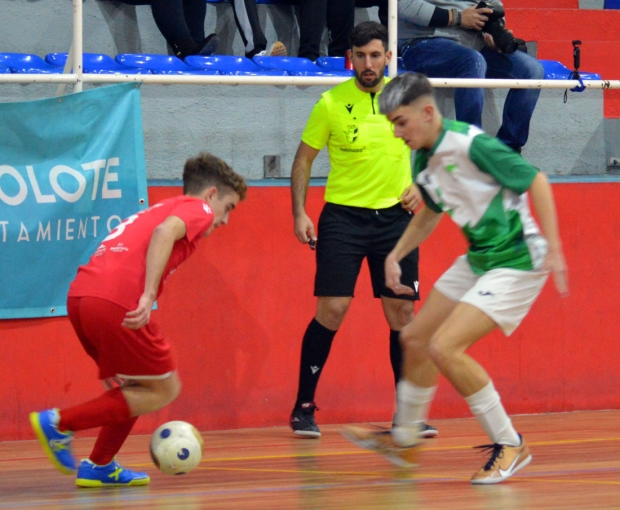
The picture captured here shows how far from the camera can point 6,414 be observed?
6.00 meters

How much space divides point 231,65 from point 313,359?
2305mm

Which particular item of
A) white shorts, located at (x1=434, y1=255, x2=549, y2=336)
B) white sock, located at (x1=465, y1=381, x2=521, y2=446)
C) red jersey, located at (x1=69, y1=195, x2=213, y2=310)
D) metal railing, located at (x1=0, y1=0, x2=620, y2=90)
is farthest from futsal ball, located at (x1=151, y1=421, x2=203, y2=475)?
metal railing, located at (x1=0, y1=0, x2=620, y2=90)

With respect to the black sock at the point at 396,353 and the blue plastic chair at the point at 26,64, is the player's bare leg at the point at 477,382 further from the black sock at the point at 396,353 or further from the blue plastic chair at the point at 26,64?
the blue plastic chair at the point at 26,64

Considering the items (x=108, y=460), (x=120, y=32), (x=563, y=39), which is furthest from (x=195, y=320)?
(x=563, y=39)

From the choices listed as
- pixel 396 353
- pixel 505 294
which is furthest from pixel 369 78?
pixel 505 294

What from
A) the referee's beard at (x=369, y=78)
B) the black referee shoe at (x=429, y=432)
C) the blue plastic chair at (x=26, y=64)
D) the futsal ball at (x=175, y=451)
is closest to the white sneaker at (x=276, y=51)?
the blue plastic chair at (x=26, y=64)

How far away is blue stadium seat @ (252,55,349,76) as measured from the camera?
23.9 ft

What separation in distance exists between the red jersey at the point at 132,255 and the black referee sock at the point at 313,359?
179 cm

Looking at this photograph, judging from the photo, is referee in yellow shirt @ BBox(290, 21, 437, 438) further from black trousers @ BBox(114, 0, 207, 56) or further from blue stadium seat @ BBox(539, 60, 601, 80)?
blue stadium seat @ BBox(539, 60, 601, 80)

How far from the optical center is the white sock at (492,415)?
436cm

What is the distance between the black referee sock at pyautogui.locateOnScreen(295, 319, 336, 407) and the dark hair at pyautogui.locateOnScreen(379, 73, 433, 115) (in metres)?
1.95

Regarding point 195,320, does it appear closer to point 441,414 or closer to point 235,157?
point 235,157

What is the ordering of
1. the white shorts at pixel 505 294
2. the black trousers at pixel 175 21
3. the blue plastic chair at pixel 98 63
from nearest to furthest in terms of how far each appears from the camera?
the white shorts at pixel 505 294 < the blue plastic chair at pixel 98 63 < the black trousers at pixel 175 21

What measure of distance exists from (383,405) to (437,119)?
2753mm
